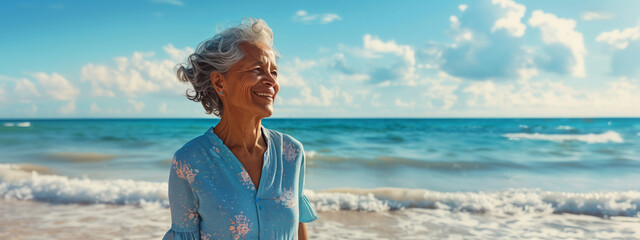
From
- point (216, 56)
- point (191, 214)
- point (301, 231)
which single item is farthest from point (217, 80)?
point (301, 231)

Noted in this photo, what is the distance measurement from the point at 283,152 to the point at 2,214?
585cm

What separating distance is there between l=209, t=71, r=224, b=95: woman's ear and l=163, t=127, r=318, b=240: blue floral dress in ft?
0.48

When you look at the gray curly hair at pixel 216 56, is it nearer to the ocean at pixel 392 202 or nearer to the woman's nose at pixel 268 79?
the woman's nose at pixel 268 79

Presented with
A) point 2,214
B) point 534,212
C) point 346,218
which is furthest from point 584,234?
point 2,214

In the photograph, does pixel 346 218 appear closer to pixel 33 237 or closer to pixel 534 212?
pixel 534 212

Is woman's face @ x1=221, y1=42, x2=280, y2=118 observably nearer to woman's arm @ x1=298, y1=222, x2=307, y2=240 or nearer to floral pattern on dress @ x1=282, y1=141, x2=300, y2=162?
floral pattern on dress @ x1=282, y1=141, x2=300, y2=162

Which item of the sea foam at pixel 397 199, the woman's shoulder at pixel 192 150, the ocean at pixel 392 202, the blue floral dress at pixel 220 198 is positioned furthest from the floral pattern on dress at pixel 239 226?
the sea foam at pixel 397 199

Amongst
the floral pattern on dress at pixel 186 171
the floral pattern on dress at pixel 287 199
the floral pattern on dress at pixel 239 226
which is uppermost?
the floral pattern on dress at pixel 186 171

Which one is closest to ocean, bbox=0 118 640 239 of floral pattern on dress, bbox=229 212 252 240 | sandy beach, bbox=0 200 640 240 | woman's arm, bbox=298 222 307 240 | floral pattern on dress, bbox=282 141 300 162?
Result: sandy beach, bbox=0 200 640 240

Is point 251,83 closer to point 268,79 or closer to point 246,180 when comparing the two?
point 268,79

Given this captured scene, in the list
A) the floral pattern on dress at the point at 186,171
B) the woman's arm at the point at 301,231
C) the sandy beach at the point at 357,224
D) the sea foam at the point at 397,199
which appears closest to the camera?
the floral pattern on dress at the point at 186,171

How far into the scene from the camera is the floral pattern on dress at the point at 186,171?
4.60 feet

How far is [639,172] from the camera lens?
1080 centimetres

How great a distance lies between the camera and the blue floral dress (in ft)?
4.63
